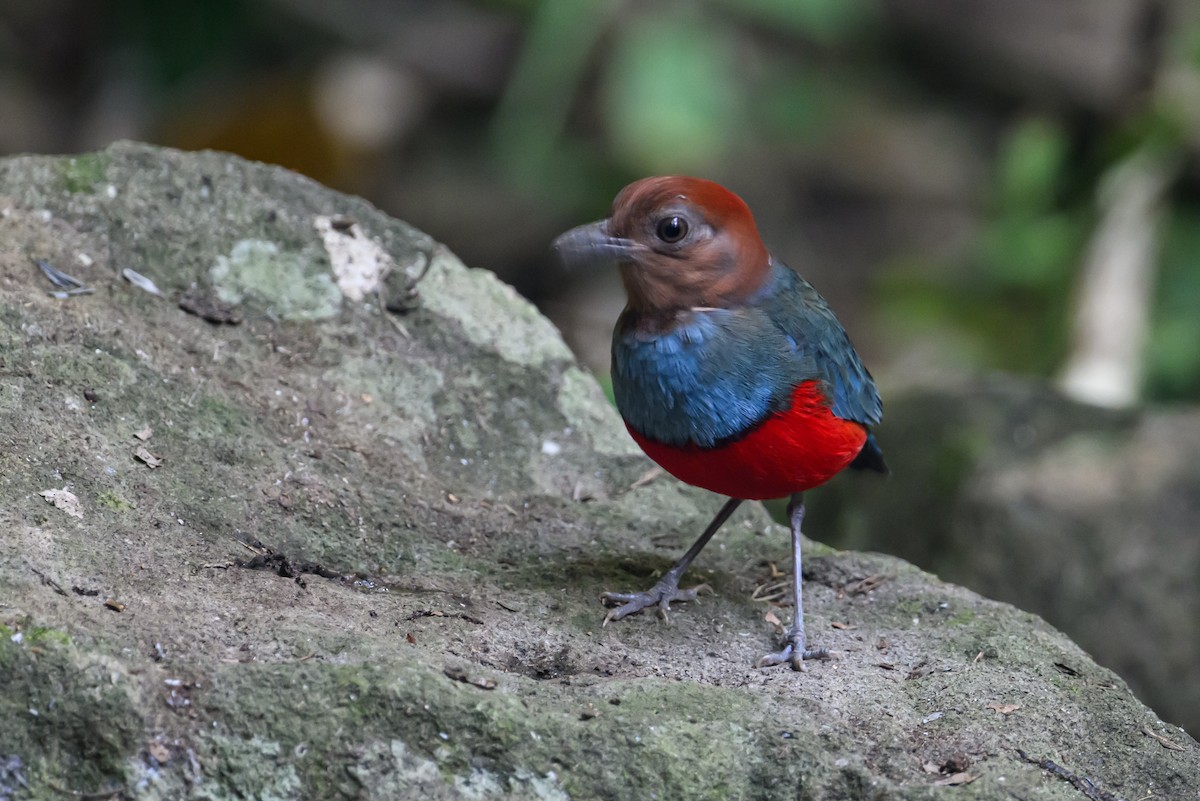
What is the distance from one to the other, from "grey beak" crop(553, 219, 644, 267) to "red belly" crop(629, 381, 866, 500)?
→ 49 centimetres

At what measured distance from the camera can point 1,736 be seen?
2.57 meters

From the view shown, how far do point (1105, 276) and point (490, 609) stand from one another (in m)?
5.92

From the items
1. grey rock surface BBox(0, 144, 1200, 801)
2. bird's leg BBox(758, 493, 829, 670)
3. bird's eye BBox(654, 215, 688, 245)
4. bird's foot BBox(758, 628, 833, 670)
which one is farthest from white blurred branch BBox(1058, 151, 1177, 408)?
bird's eye BBox(654, 215, 688, 245)

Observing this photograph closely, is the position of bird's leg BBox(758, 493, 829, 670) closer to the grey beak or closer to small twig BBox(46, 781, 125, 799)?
→ the grey beak

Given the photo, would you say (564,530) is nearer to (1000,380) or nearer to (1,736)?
(1,736)

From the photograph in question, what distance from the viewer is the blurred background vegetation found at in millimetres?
8906

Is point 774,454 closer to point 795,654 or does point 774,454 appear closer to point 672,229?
point 795,654

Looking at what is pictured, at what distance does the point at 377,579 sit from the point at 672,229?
1232 millimetres

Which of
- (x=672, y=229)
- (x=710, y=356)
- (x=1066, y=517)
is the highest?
(x=672, y=229)

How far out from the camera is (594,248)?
352 cm

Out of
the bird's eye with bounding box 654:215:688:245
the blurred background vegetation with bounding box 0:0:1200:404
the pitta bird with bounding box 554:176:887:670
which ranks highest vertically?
the bird's eye with bounding box 654:215:688:245

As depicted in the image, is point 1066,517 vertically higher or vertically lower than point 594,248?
lower

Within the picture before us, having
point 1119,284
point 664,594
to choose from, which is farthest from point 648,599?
point 1119,284

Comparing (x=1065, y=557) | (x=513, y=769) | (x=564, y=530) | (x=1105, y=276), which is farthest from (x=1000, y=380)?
(x=513, y=769)
